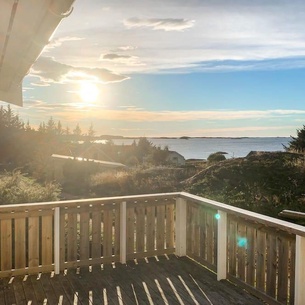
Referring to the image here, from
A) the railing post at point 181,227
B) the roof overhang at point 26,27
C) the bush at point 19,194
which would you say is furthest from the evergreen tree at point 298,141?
the roof overhang at point 26,27

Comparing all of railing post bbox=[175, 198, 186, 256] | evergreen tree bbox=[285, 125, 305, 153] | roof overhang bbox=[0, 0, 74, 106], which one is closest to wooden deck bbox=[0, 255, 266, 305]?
railing post bbox=[175, 198, 186, 256]

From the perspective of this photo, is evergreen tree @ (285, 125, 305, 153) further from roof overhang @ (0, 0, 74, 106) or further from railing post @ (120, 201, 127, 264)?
roof overhang @ (0, 0, 74, 106)

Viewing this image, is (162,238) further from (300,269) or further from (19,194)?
(19,194)

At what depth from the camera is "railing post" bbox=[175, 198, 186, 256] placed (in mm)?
5391

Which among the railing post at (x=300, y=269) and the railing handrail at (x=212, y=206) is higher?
the railing handrail at (x=212, y=206)

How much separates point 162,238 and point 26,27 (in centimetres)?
385

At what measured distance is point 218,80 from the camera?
24484mm

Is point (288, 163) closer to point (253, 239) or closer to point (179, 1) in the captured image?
point (179, 1)

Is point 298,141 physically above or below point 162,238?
above

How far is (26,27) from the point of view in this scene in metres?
2.29

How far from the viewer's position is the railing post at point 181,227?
5.39m

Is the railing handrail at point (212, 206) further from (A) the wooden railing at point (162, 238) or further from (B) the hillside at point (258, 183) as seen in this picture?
(B) the hillside at point (258, 183)

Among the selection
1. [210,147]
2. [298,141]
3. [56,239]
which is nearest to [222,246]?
[56,239]

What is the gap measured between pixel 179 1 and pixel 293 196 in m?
5.95
